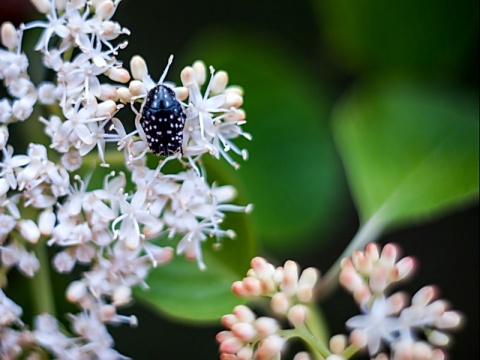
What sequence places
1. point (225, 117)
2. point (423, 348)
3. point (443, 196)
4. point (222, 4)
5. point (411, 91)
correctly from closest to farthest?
point (423, 348) < point (225, 117) < point (443, 196) < point (411, 91) < point (222, 4)

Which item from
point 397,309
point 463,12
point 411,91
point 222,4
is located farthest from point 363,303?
point 222,4

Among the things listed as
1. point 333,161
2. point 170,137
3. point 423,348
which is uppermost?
point 333,161

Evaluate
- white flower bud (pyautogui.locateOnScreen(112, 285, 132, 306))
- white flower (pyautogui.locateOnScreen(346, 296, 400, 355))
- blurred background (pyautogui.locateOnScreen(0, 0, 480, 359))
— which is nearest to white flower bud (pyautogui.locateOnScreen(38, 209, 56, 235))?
white flower bud (pyautogui.locateOnScreen(112, 285, 132, 306))

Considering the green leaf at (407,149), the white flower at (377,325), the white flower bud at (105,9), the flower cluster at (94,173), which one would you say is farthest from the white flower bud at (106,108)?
the green leaf at (407,149)

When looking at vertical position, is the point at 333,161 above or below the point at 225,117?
above

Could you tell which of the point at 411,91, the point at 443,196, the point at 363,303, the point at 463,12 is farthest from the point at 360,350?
the point at 463,12

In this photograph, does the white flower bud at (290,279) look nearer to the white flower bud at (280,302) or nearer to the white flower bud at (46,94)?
the white flower bud at (280,302)

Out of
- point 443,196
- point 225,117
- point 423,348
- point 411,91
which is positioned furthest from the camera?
point 411,91

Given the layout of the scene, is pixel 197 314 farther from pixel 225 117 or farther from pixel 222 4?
pixel 222 4

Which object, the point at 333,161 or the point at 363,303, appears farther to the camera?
the point at 333,161
